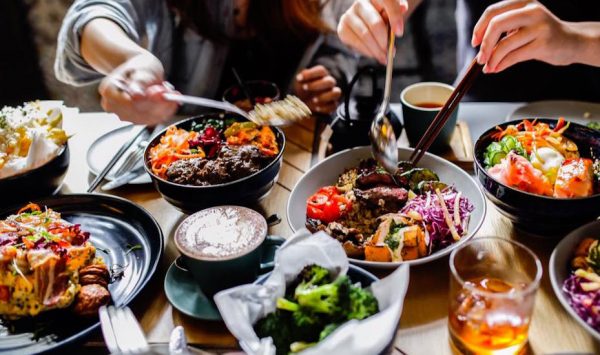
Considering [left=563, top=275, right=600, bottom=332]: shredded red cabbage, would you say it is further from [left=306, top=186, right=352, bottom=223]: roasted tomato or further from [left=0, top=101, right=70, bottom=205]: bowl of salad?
[left=0, top=101, right=70, bottom=205]: bowl of salad

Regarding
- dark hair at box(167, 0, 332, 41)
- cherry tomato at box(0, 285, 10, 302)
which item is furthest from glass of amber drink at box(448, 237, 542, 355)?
dark hair at box(167, 0, 332, 41)

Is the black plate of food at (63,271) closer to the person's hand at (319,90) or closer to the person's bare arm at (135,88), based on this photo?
the person's bare arm at (135,88)

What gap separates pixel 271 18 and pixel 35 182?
54.4 inches

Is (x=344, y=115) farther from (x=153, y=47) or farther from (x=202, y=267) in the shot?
(x=153, y=47)

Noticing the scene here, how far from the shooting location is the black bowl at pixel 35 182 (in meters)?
1.57

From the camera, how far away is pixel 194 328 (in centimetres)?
125

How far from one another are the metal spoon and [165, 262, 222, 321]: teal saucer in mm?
707

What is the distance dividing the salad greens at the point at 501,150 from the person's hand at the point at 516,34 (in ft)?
0.75

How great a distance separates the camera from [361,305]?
108cm

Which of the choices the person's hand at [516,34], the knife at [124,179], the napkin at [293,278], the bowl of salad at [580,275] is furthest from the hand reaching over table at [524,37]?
the knife at [124,179]

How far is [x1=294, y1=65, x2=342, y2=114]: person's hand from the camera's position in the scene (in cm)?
222

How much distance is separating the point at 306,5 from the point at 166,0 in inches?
26.7

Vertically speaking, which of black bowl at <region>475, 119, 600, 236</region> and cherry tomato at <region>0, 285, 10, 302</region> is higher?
black bowl at <region>475, 119, 600, 236</region>

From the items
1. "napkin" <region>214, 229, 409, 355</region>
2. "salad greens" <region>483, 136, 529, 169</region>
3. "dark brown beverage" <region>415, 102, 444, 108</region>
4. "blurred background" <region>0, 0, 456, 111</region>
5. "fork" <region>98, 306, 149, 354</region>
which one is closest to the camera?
"napkin" <region>214, 229, 409, 355</region>
